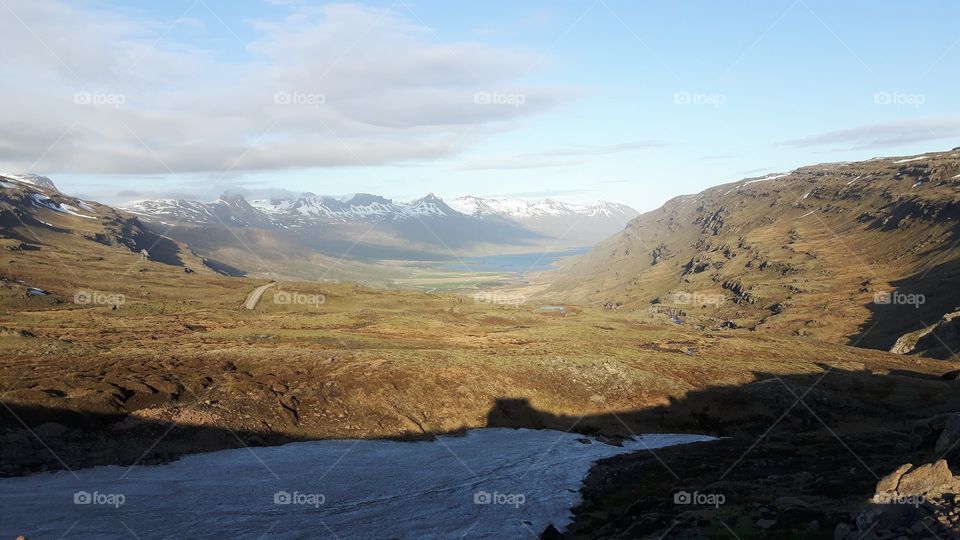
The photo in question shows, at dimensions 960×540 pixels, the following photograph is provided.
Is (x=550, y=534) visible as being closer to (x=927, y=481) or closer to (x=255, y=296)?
(x=927, y=481)

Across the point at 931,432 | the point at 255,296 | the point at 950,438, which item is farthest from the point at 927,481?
the point at 255,296

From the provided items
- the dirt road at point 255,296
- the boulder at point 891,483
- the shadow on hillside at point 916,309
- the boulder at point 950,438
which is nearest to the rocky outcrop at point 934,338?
the shadow on hillside at point 916,309

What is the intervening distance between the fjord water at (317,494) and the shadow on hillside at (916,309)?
4533 inches

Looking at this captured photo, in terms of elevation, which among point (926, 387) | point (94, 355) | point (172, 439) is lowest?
point (926, 387)

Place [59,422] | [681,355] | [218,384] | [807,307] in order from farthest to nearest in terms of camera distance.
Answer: [807,307] → [681,355] → [218,384] → [59,422]

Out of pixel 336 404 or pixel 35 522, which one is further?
pixel 336 404

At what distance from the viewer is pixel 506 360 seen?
75312mm

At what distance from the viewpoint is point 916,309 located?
5930 inches

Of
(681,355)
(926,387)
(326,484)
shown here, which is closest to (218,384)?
(326,484)

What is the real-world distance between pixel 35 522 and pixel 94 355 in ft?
129

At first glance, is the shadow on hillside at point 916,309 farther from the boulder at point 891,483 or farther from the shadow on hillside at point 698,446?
the boulder at point 891,483

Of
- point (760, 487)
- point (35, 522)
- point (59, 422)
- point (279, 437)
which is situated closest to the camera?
point (35, 522)

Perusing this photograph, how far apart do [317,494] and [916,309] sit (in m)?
172

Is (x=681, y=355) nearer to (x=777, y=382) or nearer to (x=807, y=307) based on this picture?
(x=777, y=382)
